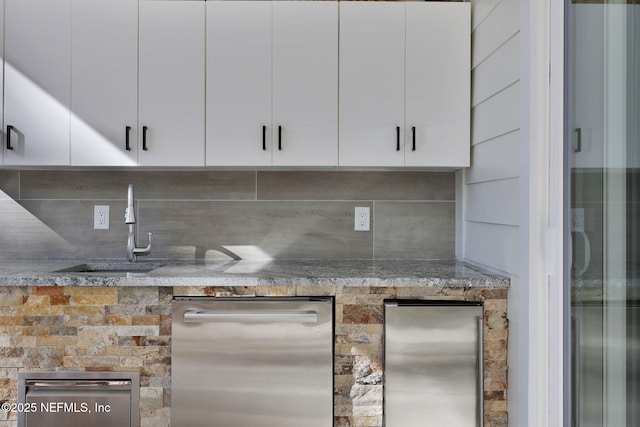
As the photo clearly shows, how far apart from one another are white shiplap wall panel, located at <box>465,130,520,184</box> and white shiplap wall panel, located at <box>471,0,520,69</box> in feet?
1.25

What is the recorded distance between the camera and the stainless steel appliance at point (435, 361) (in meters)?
1.67

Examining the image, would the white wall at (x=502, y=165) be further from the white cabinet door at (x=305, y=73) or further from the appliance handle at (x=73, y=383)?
the appliance handle at (x=73, y=383)

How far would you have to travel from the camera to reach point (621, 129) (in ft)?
3.54

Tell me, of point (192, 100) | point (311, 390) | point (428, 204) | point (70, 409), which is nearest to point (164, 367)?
point (70, 409)

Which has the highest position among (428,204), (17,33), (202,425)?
(17,33)

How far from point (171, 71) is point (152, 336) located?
1.16 m

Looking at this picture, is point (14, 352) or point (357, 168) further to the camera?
point (357, 168)

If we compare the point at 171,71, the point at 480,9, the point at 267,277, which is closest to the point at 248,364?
the point at 267,277

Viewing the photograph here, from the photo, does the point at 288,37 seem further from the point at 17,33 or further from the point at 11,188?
the point at 11,188

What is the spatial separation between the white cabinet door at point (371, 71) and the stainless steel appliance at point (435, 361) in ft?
2.50

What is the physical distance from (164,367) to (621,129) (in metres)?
1.67

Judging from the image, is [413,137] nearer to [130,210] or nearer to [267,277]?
Answer: [267,277]

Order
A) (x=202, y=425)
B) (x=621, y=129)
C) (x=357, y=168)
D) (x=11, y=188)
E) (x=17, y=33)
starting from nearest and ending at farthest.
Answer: (x=621, y=129), (x=202, y=425), (x=17, y=33), (x=357, y=168), (x=11, y=188)

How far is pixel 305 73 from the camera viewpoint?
78.9 inches
